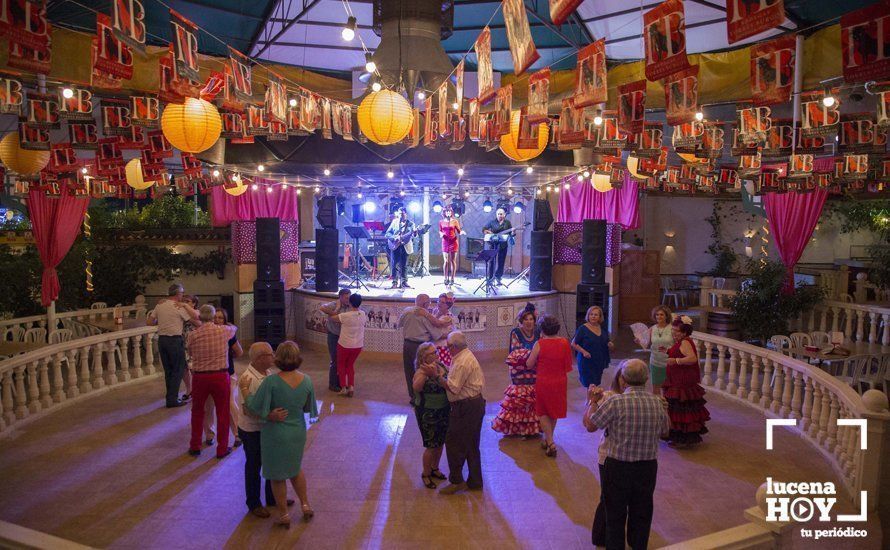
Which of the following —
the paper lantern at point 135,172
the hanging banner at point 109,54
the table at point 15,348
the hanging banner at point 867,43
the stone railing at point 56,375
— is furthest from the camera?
the paper lantern at point 135,172

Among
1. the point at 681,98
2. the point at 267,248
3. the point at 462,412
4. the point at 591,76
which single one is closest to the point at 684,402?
the point at 462,412

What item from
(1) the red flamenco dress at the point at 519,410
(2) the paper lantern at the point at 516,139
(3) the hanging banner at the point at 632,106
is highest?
(3) the hanging banner at the point at 632,106

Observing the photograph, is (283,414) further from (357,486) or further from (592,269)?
(592,269)

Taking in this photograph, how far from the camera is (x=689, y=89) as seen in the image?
16.8ft

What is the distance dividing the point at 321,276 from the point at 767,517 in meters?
9.25

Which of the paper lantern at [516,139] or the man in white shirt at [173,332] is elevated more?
the paper lantern at [516,139]

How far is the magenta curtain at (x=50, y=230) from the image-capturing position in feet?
30.2

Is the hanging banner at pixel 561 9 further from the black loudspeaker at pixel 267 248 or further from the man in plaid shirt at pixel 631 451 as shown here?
the black loudspeaker at pixel 267 248

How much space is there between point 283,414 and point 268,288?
22.2 feet

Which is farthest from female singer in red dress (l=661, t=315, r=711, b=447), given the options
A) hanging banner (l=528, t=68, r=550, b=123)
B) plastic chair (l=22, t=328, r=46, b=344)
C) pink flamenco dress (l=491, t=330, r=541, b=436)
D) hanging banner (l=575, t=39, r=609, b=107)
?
plastic chair (l=22, t=328, r=46, b=344)

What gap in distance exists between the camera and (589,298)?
10.5 metres

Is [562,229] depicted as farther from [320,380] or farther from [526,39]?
[526,39]

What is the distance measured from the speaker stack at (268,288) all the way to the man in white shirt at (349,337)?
327cm

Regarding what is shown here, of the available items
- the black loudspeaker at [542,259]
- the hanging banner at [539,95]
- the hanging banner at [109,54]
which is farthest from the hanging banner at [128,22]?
the black loudspeaker at [542,259]
